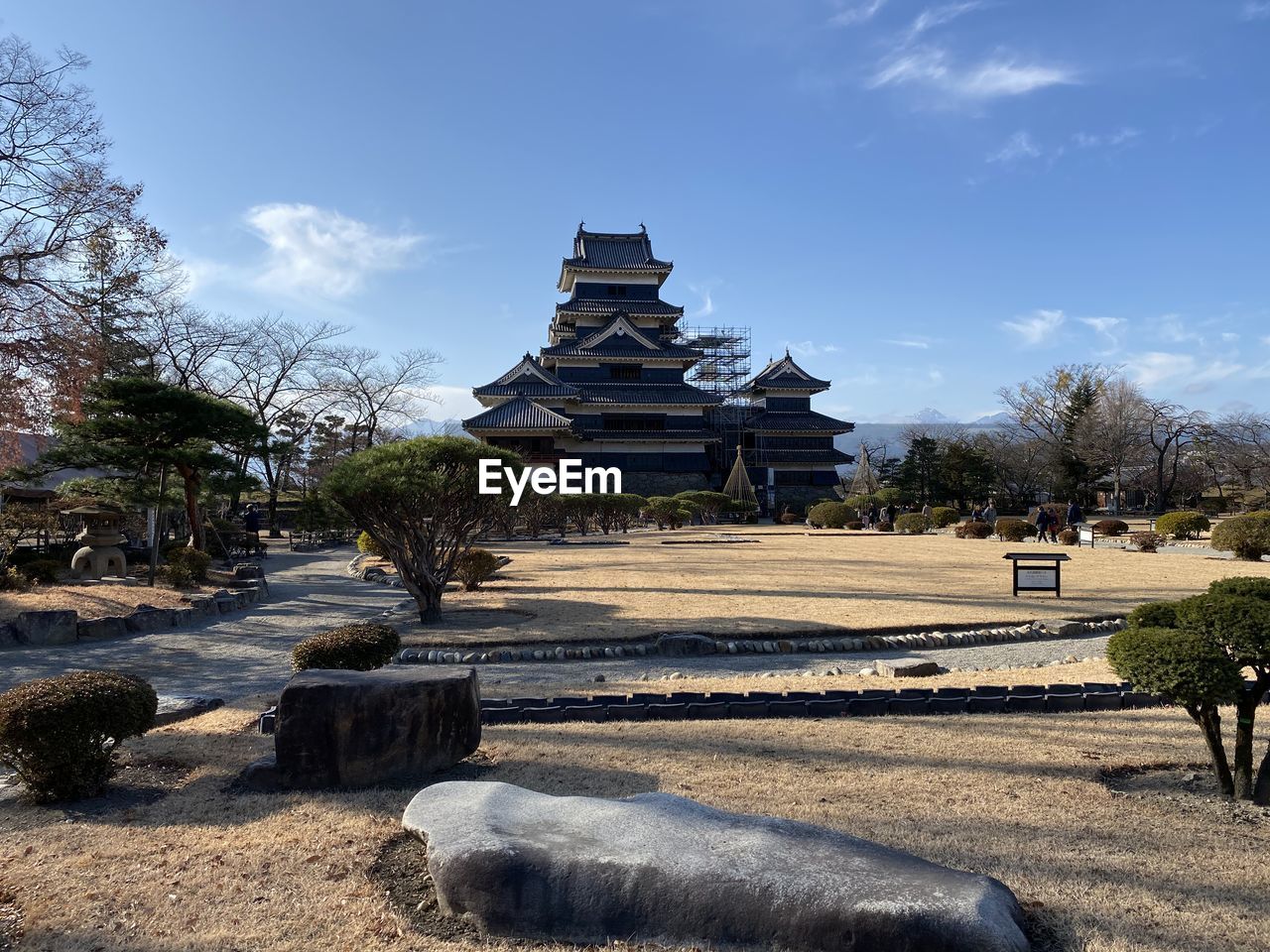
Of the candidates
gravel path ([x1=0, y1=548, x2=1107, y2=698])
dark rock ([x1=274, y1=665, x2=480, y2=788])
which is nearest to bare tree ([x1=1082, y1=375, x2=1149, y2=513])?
A: gravel path ([x1=0, y1=548, x2=1107, y2=698])

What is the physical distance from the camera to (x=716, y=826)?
3512mm

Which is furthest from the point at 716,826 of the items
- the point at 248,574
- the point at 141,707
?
the point at 248,574

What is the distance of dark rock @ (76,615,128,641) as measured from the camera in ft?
38.2

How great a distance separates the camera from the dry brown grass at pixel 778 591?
37.3 feet

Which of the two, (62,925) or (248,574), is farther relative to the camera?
(248,574)

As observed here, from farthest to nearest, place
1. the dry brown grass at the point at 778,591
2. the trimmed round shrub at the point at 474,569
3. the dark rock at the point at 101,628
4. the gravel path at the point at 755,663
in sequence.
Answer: the trimmed round shrub at the point at 474,569, the dark rock at the point at 101,628, the dry brown grass at the point at 778,591, the gravel path at the point at 755,663

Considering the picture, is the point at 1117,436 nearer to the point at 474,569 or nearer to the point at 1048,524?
the point at 1048,524

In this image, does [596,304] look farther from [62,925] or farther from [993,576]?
[62,925]

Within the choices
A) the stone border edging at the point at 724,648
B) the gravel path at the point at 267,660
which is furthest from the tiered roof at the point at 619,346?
the stone border edging at the point at 724,648

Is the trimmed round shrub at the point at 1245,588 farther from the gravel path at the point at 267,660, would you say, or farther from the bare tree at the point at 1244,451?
the bare tree at the point at 1244,451

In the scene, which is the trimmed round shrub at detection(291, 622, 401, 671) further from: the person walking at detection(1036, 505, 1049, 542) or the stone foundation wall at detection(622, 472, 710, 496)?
the stone foundation wall at detection(622, 472, 710, 496)

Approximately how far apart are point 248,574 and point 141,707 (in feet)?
47.5

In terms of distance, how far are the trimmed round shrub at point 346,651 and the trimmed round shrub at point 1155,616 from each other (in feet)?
17.8

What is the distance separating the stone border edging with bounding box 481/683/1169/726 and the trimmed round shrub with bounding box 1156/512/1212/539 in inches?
965
